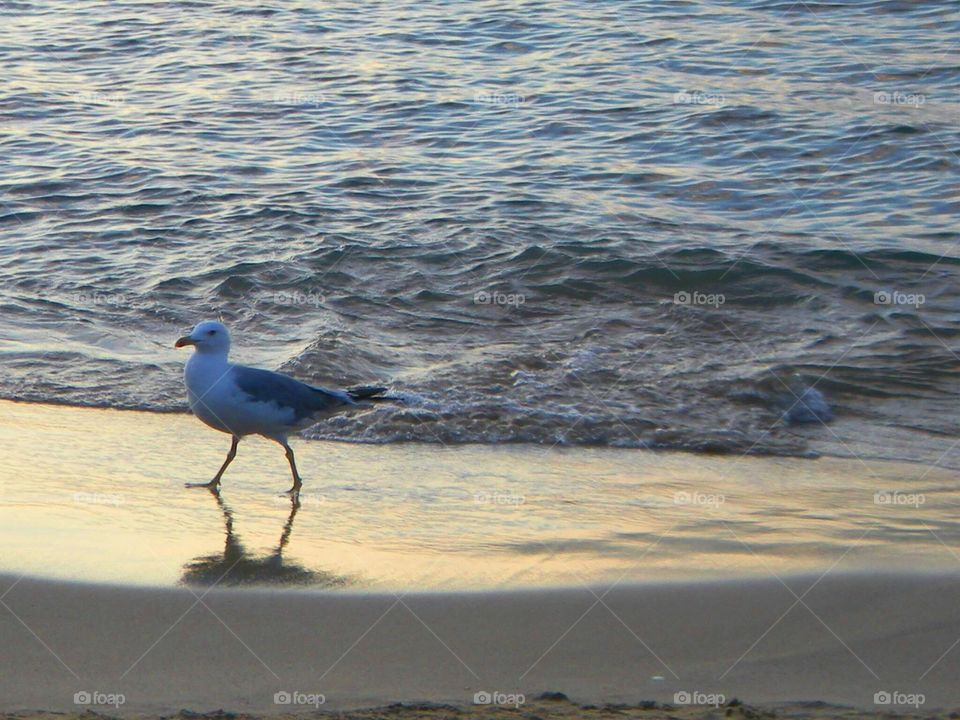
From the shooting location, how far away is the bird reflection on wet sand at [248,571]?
4.74 metres

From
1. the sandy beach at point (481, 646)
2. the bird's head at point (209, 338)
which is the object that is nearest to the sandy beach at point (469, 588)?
the sandy beach at point (481, 646)

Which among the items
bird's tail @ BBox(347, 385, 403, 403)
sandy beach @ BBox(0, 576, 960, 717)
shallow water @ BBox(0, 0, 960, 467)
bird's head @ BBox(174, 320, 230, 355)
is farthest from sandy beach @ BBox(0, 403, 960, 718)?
shallow water @ BBox(0, 0, 960, 467)

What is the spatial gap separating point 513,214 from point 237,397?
5938 mm

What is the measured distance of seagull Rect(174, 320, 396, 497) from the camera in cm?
599

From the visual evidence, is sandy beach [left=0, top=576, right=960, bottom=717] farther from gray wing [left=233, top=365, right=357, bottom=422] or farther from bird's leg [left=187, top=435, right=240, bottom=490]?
gray wing [left=233, top=365, right=357, bottom=422]

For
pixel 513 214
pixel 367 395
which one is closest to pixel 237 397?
pixel 367 395

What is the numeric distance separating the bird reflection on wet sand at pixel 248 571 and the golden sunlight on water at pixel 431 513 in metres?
0.01

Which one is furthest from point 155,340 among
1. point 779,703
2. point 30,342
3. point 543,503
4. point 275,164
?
point 779,703

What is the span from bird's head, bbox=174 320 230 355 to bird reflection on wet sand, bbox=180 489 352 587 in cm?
119

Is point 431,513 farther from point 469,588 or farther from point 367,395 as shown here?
point 469,588

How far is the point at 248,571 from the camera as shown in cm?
488

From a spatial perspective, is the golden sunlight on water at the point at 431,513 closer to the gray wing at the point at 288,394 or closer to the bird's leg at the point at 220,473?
the bird's leg at the point at 220,473

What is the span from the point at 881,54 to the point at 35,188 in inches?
377

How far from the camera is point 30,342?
8656 mm
